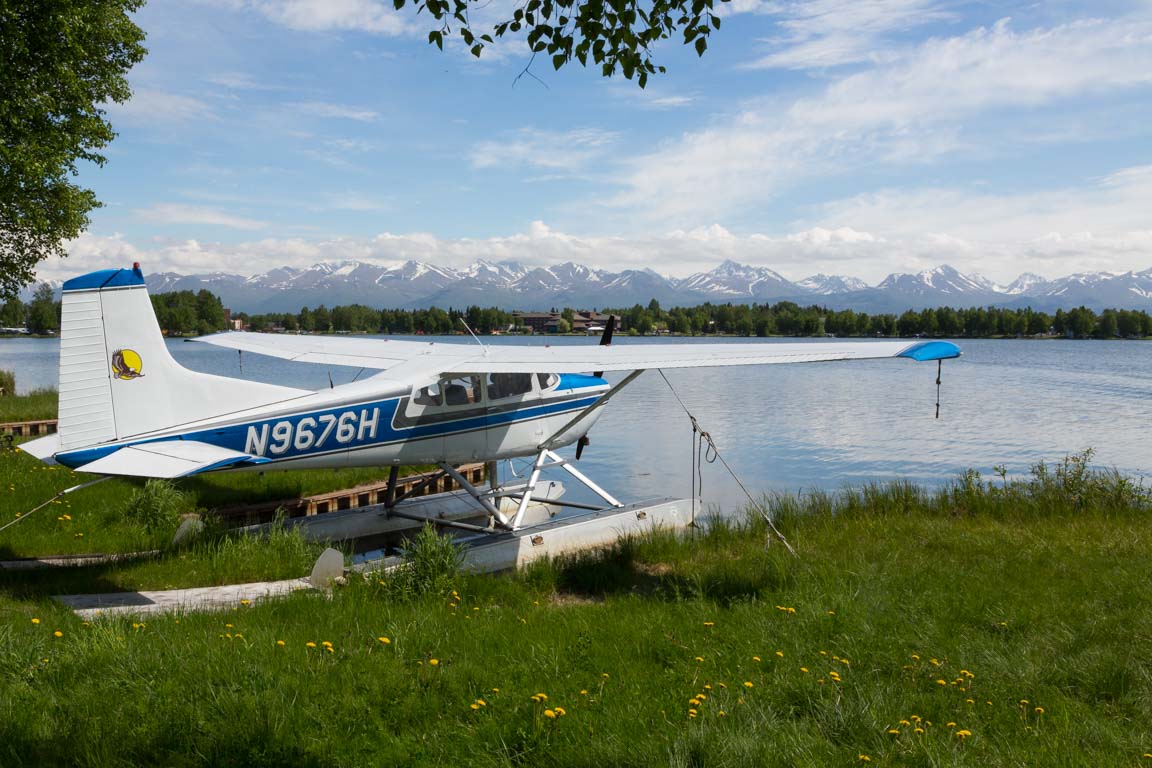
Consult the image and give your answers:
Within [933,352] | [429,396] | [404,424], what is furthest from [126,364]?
[933,352]

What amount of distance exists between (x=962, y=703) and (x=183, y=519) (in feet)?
27.0

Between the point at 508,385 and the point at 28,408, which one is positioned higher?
the point at 508,385

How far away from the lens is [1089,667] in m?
4.37

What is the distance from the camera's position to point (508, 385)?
30.9 feet

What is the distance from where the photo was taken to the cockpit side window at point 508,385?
9.30 metres

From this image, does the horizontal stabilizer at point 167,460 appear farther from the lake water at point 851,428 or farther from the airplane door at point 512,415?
the lake water at point 851,428

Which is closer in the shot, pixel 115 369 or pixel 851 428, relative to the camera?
pixel 115 369

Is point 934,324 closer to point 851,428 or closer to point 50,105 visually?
point 851,428

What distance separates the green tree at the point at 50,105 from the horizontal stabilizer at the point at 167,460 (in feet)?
27.4

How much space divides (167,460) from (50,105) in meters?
10.0

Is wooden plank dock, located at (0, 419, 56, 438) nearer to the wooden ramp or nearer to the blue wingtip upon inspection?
the wooden ramp

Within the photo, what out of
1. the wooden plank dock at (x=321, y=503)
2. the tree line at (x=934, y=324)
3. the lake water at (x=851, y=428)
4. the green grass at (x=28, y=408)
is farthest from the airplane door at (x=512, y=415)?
the tree line at (x=934, y=324)

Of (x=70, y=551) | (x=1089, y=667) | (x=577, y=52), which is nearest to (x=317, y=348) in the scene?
(x=70, y=551)

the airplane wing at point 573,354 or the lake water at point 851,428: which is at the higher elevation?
the airplane wing at point 573,354
